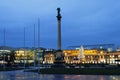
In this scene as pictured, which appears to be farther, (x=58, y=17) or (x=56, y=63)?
(x=58, y=17)

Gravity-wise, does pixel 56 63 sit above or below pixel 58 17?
below

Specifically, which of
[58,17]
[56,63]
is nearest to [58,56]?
[56,63]

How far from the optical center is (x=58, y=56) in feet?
281

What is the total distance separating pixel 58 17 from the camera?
8975 cm

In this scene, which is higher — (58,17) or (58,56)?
(58,17)

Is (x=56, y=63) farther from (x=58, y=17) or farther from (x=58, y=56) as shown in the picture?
(x=58, y=17)

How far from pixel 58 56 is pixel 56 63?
2.70 m

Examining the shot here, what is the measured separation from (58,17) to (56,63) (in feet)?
49.4

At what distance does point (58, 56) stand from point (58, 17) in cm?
1259

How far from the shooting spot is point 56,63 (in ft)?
275
